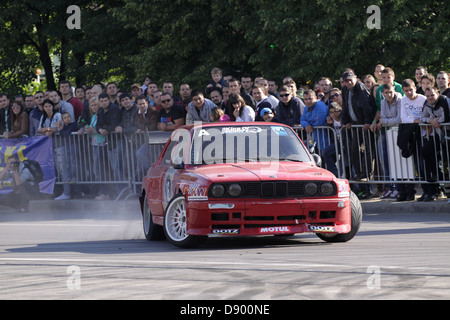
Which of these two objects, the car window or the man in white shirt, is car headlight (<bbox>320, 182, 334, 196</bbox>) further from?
the man in white shirt

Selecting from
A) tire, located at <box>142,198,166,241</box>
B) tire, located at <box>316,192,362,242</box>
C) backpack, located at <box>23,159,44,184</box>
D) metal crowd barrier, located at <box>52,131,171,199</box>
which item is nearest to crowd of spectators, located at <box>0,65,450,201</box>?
metal crowd barrier, located at <box>52,131,171,199</box>

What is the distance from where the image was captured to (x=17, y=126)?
72.1 feet

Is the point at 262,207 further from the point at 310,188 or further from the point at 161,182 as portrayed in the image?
the point at 161,182

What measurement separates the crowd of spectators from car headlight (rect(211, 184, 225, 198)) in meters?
5.00

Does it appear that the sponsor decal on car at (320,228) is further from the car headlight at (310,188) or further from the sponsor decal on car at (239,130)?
the sponsor decal on car at (239,130)

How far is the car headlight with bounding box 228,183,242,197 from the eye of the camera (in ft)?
36.8

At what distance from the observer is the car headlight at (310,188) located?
11352mm

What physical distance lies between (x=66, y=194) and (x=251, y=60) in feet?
29.7

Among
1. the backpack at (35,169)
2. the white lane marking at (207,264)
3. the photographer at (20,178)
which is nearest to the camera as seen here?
the white lane marking at (207,264)

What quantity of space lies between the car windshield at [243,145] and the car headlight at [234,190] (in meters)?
1.02

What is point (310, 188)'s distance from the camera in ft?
37.3
